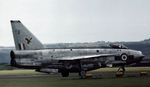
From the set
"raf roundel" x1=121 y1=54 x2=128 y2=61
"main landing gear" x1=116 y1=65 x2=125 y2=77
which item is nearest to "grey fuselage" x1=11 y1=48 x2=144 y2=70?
Answer: "raf roundel" x1=121 y1=54 x2=128 y2=61

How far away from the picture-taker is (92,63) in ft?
150

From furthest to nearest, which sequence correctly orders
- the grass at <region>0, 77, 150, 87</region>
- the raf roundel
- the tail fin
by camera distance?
the raf roundel → the tail fin → the grass at <region>0, 77, 150, 87</region>

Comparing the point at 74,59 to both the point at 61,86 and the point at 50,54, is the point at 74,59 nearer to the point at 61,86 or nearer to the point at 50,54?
the point at 50,54

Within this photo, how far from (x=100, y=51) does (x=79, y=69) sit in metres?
3.89

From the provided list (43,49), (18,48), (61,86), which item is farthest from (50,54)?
(61,86)

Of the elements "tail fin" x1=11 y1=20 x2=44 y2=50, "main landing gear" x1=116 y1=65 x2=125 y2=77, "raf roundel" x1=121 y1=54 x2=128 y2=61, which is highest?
"tail fin" x1=11 y1=20 x2=44 y2=50

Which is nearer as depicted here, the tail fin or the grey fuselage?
the grey fuselage

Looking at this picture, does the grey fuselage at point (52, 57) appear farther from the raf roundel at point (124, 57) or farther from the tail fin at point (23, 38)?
the tail fin at point (23, 38)

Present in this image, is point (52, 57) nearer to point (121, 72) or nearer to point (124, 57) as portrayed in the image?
point (121, 72)

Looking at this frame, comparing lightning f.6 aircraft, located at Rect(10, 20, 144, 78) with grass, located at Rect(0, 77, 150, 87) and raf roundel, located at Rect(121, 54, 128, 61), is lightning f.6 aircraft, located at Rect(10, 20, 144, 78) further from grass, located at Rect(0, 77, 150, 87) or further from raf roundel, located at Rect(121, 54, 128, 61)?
grass, located at Rect(0, 77, 150, 87)

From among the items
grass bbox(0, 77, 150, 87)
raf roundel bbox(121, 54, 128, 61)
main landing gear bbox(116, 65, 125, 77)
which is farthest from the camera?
raf roundel bbox(121, 54, 128, 61)

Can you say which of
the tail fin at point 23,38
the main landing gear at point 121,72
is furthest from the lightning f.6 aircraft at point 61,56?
the main landing gear at point 121,72

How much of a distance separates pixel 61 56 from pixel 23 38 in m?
5.42

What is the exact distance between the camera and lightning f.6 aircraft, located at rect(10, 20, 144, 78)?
45.4 meters
